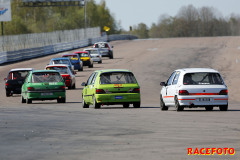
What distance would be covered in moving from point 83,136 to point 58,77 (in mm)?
13670

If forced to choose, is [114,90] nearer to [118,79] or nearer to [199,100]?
[118,79]

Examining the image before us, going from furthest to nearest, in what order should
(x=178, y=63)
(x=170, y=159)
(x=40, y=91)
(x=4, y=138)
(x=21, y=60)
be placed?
(x=21, y=60)
(x=178, y=63)
(x=40, y=91)
(x=4, y=138)
(x=170, y=159)

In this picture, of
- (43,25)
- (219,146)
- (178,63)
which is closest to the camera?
(219,146)

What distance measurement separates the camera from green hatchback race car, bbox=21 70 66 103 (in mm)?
25031

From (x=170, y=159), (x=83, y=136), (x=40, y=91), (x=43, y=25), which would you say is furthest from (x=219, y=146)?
(x=43, y=25)

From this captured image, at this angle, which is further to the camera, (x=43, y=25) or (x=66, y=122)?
(x=43, y=25)

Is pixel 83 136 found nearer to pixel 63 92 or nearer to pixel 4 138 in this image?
pixel 4 138

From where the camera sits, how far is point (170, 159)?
360 inches

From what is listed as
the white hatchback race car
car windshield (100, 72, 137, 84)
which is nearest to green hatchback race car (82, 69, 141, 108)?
car windshield (100, 72, 137, 84)

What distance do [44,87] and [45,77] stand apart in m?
0.71

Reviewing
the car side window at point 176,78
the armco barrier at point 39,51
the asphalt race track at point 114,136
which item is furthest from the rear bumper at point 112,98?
the armco barrier at point 39,51

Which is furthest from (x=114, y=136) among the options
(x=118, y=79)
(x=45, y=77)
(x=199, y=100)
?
(x=45, y=77)

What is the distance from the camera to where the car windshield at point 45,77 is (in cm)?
2545

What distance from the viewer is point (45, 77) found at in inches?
1011
